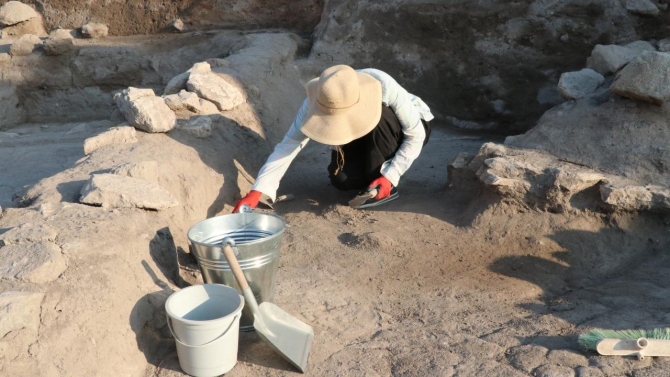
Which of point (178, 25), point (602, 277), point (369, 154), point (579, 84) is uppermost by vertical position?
point (579, 84)

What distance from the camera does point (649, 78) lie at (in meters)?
4.10

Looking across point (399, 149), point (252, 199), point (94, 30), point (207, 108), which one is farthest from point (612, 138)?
point (94, 30)

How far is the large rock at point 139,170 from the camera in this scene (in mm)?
3730

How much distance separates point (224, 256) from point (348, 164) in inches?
67.0

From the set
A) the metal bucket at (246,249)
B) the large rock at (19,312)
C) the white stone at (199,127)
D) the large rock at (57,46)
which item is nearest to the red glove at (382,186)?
the metal bucket at (246,249)

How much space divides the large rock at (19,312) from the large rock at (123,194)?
0.80 m

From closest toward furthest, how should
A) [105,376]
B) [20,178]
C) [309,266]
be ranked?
[105,376], [309,266], [20,178]

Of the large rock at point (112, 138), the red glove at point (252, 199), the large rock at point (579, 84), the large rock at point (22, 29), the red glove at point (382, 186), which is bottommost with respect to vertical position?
the large rock at point (22, 29)

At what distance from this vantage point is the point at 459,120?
6.16m

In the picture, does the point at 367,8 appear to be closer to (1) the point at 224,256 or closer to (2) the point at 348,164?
(2) the point at 348,164

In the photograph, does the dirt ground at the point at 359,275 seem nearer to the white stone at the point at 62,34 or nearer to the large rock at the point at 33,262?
the large rock at the point at 33,262

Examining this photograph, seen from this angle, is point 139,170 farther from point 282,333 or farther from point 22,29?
point 22,29

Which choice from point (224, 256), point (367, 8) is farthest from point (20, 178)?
point (367, 8)

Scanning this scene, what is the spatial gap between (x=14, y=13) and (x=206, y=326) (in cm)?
669
